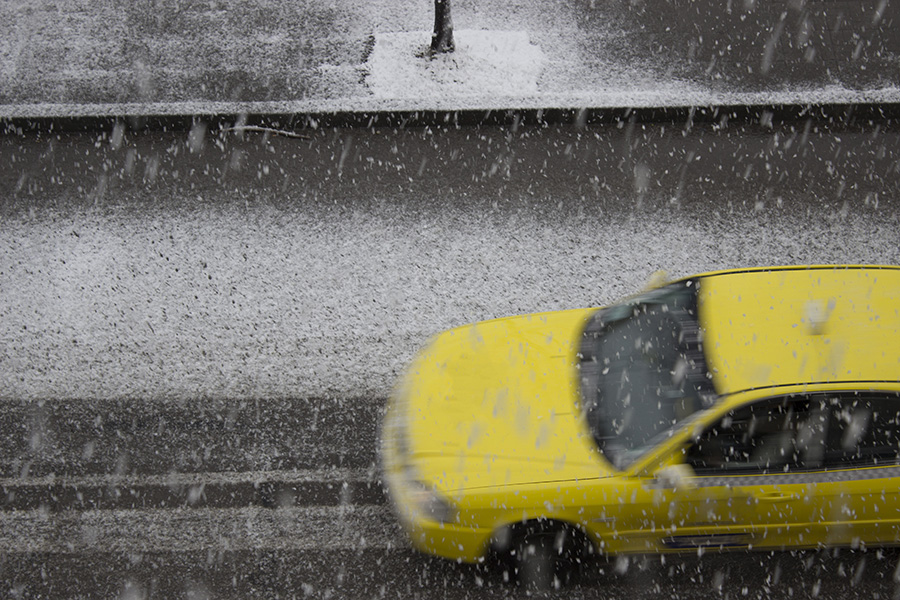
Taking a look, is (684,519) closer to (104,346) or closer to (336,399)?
(336,399)

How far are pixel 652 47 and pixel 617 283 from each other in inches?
162

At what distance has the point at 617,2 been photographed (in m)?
10.0

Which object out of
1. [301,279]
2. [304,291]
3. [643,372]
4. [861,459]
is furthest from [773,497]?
[301,279]

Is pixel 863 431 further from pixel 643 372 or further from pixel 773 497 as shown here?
pixel 643 372

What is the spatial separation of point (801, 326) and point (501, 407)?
1883mm

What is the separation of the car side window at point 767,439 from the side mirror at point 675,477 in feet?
0.17

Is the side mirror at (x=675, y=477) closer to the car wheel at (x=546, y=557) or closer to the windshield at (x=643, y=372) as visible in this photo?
the windshield at (x=643, y=372)

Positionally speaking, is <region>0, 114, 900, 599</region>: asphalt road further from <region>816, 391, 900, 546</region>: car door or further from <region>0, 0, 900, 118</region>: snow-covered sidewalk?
<region>816, 391, 900, 546</region>: car door

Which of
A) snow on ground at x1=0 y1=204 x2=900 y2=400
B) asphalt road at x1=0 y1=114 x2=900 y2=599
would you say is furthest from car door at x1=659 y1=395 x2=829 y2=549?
snow on ground at x1=0 y1=204 x2=900 y2=400

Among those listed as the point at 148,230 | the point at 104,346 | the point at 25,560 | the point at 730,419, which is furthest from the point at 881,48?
the point at 25,560

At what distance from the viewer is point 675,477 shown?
4.18m

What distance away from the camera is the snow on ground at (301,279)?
6.04m

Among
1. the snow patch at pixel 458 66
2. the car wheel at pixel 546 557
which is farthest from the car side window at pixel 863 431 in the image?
the snow patch at pixel 458 66

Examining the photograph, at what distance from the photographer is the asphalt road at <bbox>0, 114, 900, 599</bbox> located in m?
4.83
